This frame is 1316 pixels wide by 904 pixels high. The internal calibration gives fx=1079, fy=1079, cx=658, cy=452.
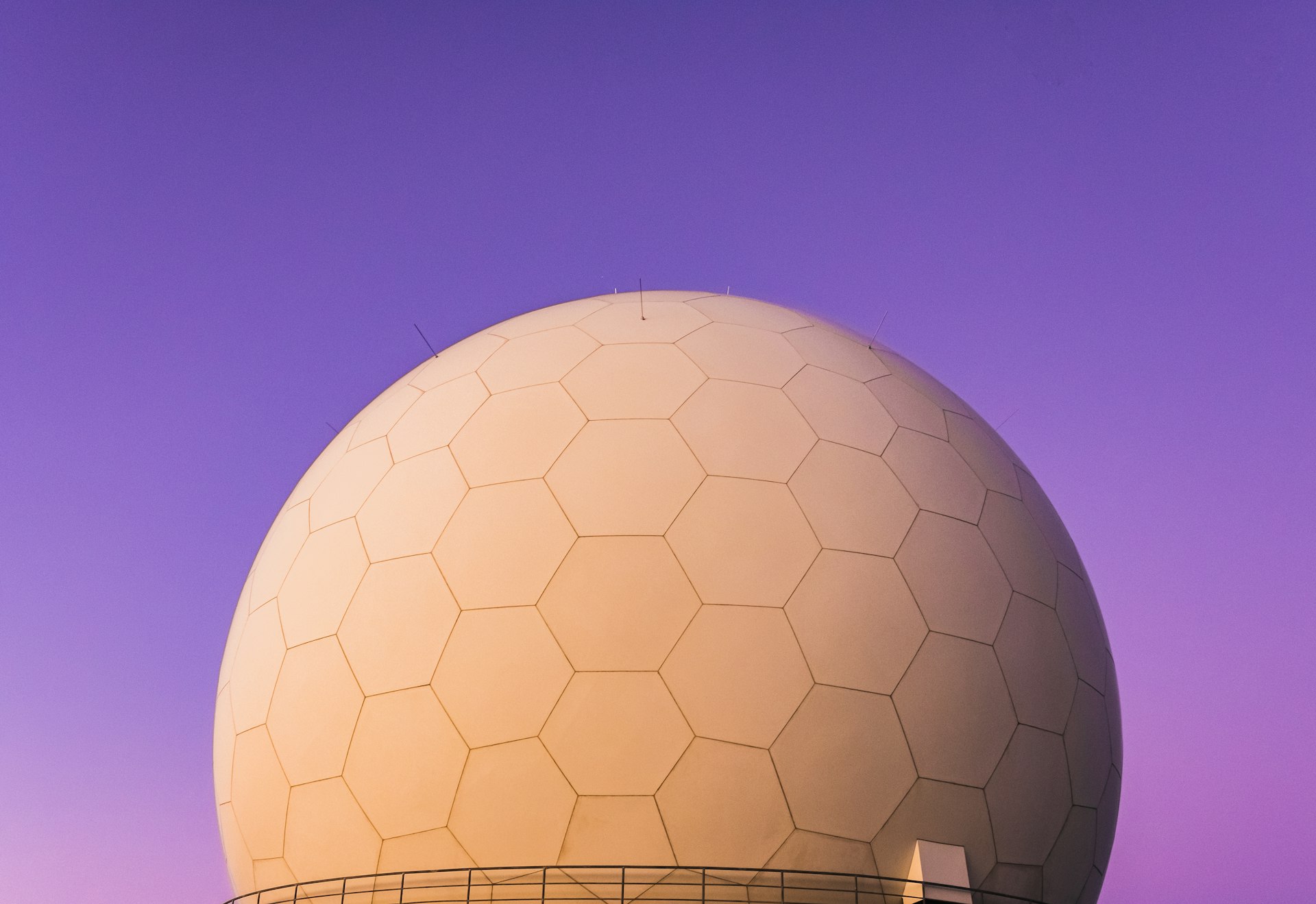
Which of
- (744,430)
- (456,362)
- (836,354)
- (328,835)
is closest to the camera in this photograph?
(328,835)

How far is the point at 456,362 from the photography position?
9219mm

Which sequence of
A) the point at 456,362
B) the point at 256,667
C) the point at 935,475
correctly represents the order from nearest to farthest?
the point at 935,475, the point at 256,667, the point at 456,362

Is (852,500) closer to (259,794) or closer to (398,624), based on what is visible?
(398,624)

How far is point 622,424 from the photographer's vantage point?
7660 mm

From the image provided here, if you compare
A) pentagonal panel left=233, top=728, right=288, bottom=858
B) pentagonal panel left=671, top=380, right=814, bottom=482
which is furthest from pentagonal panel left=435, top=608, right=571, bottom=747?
pentagonal panel left=233, top=728, right=288, bottom=858

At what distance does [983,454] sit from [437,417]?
4386 mm

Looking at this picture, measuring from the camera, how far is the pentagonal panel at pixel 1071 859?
7.70m

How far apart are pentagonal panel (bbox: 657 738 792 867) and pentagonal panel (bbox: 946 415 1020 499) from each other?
3.20m

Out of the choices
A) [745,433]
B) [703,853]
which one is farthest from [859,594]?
[703,853]

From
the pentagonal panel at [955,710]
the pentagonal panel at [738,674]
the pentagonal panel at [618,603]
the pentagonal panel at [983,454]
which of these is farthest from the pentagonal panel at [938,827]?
the pentagonal panel at [983,454]

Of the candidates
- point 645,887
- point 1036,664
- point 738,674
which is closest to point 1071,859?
point 1036,664

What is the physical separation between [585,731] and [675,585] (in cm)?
105

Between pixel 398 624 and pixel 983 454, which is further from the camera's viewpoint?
pixel 983 454

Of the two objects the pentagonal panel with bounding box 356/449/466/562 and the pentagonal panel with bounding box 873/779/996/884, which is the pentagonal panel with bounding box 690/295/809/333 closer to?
the pentagonal panel with bounding box 356/449/466/562
